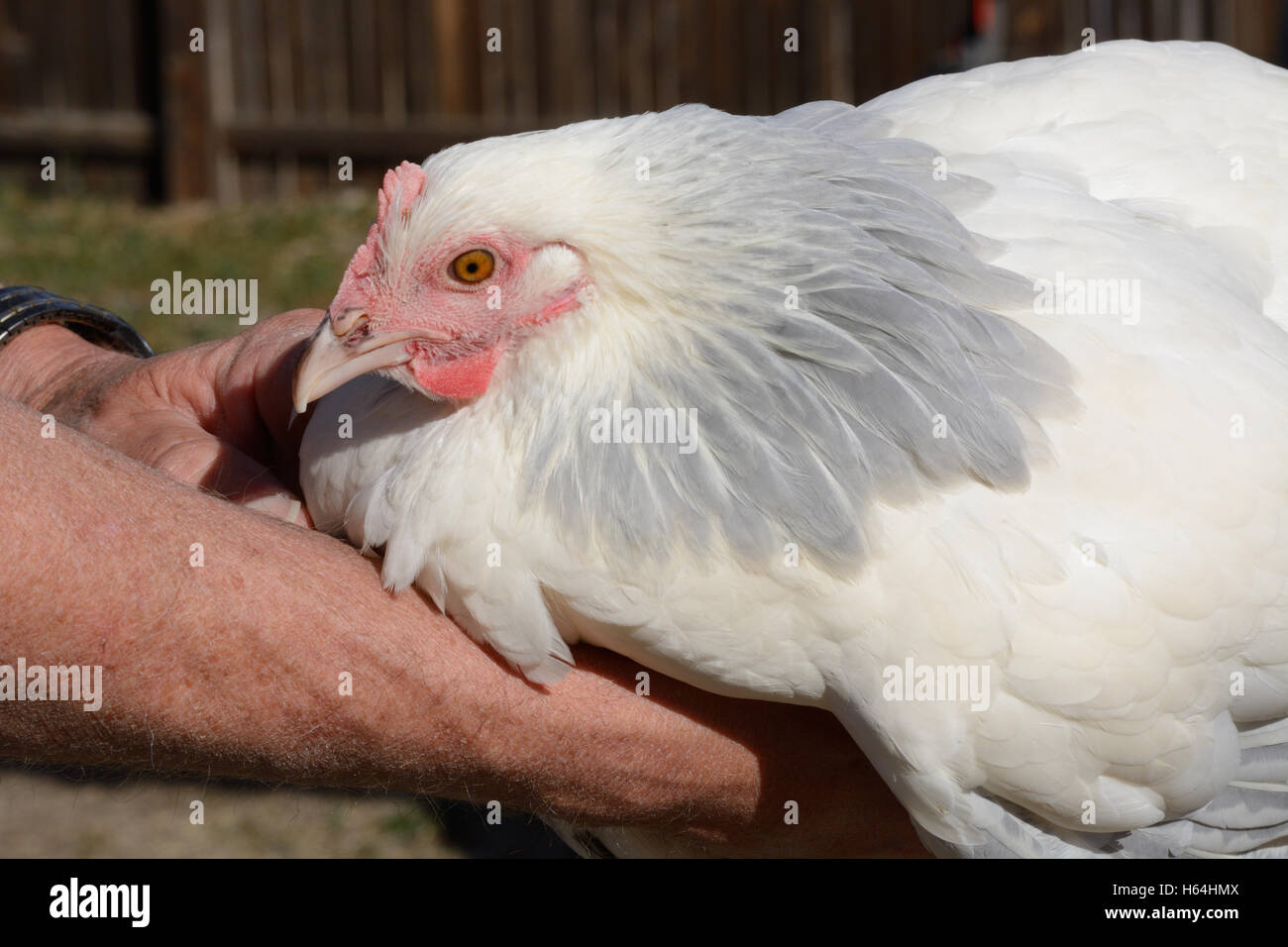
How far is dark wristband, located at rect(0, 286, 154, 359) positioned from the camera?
7.59 feet

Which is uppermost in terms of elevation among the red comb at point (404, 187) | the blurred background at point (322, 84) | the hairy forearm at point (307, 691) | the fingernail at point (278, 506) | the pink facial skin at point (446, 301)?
the blurred background at point (322, 84)

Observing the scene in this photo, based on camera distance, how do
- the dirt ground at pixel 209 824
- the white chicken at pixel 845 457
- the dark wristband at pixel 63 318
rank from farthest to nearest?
the dirt ground at pixel 209 824 → the dark wristband at pixel 63 318 → the white chicken at pixel 845 457

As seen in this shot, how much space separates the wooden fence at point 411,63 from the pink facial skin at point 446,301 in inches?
234

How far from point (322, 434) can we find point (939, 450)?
0.90 m

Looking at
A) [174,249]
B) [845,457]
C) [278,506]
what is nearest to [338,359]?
[278,506]

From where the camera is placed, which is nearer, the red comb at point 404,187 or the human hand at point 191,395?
the red comb at point 404,187

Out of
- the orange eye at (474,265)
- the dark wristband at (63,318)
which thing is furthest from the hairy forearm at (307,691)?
the dark wristband at (63,318)

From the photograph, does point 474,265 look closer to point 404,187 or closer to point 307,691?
point 404,187

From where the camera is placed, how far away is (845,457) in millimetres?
1716

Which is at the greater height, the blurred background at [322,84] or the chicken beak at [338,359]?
the blurred background at [322,84]

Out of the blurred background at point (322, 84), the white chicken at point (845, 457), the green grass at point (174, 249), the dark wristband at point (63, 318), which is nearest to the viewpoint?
the white chicken at point (845, 457)

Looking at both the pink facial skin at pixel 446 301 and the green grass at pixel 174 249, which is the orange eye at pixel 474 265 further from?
the green grass at pixel 174 249

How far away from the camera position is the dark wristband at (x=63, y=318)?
7.59ft
